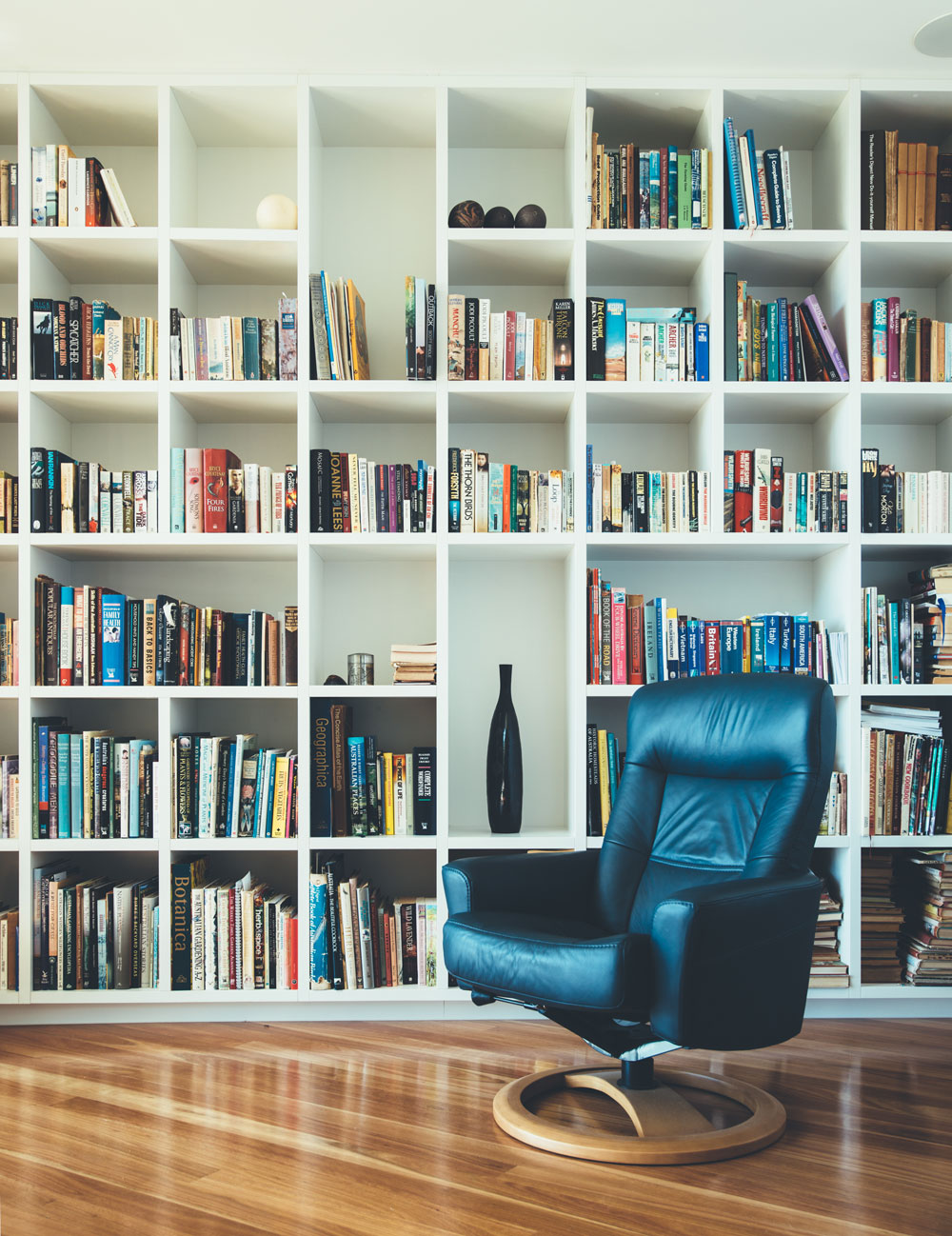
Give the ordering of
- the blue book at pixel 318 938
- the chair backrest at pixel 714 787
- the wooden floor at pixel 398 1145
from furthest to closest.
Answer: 1. the blue book at pixel 318 938
2. the chair backrest at pixel 714 787
3. the wooden floor at pixel 398 1145

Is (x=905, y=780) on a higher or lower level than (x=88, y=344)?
lower

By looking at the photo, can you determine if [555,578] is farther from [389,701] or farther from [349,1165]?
[349,1165]

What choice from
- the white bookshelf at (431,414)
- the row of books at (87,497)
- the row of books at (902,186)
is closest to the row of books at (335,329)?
the white bookshelf at (431,414)

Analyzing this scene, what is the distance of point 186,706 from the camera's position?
331 centimetres

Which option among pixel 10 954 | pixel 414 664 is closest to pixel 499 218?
pixel 414 664

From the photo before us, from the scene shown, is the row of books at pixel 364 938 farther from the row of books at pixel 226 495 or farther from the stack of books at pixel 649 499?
the stack of books at pixel 649 499

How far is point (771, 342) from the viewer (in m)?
3.26

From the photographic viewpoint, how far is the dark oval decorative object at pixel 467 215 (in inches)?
127

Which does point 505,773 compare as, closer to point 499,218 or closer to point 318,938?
point 318,938

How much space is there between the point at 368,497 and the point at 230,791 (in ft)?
3.17

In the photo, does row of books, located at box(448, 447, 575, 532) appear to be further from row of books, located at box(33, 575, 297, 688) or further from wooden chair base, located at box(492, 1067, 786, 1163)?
wooden chair base, located at box(492, 1067, 786, 1163)

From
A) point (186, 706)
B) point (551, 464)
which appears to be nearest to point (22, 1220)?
point (186, 706)

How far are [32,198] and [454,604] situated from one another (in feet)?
5.84

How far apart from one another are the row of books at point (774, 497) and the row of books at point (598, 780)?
29.8 inches
